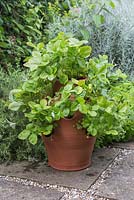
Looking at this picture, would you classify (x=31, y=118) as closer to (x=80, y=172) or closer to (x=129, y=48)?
(x=80, y=172)

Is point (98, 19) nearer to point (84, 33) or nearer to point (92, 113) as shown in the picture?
point (84, 33)

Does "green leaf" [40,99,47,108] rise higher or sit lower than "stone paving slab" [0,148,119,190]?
higher

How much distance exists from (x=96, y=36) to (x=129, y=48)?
1.16 feet

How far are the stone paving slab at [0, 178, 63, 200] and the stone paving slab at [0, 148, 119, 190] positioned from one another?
109 mm

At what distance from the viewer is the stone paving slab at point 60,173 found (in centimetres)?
229

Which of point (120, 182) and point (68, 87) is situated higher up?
point (68, 87)

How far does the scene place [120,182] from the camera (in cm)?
226

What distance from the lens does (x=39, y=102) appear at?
2.42 meters

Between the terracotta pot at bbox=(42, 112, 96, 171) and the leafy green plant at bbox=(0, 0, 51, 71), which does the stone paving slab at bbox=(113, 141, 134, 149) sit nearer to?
the terracotta pot at bbox=(42, 112, 96, 171)

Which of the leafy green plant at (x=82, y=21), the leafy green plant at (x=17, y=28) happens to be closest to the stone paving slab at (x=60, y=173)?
the leafy green plant at (x=17, y=28)

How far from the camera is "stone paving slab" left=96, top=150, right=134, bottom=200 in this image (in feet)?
6.94

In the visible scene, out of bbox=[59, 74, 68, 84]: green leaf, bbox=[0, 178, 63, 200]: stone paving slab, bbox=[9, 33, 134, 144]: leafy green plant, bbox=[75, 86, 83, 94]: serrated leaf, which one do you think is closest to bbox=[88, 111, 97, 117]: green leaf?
bbox=[9, 33, 134, 144]: leafy green plant

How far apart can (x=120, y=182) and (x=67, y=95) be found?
583 mm

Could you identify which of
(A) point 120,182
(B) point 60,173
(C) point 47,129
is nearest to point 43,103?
(C) point 47,129
